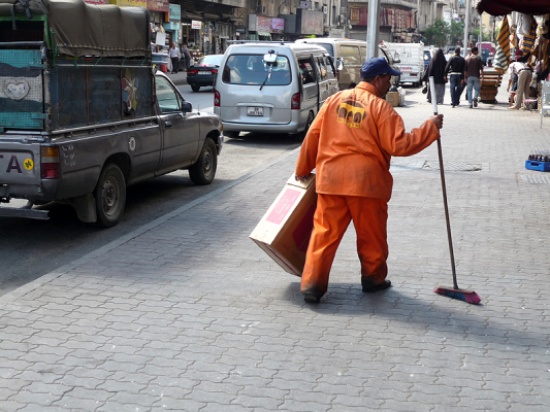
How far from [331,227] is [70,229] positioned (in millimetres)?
3904

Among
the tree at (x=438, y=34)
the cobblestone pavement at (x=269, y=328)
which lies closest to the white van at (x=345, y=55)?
the cobblestone pavement at (x=269, y=328)

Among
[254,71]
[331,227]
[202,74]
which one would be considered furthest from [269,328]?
[202,74]

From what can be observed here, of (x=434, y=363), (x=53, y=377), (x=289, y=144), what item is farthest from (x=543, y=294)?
(x=289, y=144)

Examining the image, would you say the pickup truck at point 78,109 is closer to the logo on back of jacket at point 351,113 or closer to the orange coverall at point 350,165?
the orange coverall at point 350,165

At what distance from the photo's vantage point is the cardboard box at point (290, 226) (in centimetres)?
622

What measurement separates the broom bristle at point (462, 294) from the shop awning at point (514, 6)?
405 centimetres

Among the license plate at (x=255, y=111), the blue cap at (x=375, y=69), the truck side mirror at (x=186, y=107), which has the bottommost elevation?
the license plate at (x=255, y=111)

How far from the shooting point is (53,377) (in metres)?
4.75

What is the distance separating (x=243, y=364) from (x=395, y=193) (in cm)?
618

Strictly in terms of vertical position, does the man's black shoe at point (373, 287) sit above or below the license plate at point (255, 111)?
below

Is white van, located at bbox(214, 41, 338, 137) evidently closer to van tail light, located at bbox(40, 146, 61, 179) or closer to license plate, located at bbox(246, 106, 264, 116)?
license plate, located at bbox(246, 106, 264, 116)

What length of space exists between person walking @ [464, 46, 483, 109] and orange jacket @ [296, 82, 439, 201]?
2001 centimetres

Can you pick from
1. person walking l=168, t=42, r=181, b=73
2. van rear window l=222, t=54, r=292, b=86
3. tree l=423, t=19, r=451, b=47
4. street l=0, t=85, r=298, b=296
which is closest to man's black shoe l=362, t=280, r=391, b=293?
street l=0, t=85, r=298, b=296

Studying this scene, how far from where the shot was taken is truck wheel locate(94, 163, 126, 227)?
8617 mm
